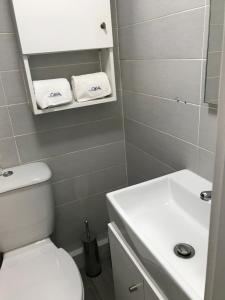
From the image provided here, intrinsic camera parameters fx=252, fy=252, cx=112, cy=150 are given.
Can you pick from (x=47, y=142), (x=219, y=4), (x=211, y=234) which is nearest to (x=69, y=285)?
(x=47, y=142)

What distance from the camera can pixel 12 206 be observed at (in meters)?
1.27

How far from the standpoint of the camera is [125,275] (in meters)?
1.10

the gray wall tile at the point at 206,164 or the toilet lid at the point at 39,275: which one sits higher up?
the gray wall tile at the point at 206,164

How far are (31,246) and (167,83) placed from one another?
1.10 m

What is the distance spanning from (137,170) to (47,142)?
1.95 feet

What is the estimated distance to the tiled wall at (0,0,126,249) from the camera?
1306 millimetres

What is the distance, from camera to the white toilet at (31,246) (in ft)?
3.63

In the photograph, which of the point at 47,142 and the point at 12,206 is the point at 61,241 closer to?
the point at 12,206

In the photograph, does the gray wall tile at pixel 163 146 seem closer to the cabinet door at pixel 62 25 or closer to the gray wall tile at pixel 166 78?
the gray wall tile at pixel 166 78

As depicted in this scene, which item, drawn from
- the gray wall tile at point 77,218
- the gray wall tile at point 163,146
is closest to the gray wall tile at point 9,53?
the gray wall tile at point 163,146

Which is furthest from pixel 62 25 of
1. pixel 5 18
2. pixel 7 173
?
pixel 7 173

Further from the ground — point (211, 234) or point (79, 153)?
point (211, 234)

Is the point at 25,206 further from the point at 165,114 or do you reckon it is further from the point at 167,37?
the point at 167,37

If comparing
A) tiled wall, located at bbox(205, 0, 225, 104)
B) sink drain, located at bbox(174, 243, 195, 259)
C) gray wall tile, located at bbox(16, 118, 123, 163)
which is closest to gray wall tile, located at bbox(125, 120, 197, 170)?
gray wall tile, located at bbox(16, 118, 123, 163)
